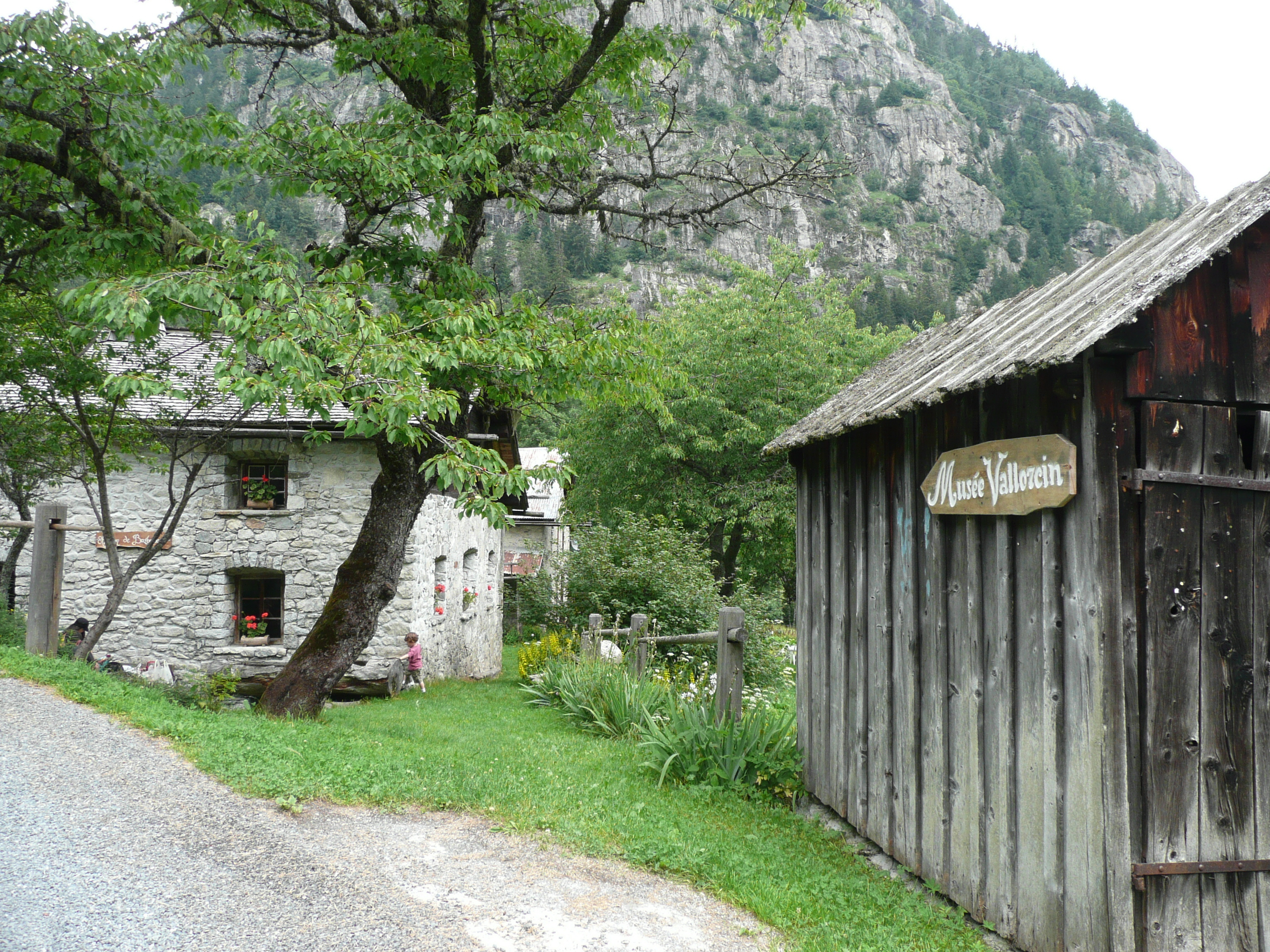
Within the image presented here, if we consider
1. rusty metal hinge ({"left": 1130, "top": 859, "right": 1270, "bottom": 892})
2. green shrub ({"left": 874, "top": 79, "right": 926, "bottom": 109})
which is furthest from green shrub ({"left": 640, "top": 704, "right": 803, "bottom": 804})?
green shrub ({"left": 874, "top": 79, "right": 926, "bottom": 109})

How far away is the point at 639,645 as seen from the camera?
10070mm

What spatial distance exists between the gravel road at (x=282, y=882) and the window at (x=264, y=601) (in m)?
8.52

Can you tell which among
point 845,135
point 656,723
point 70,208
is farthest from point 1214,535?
point 845,135

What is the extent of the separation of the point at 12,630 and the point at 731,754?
31.8ft

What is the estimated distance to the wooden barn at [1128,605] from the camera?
10.6 feet

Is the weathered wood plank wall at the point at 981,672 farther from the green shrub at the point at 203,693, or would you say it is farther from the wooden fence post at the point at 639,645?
the green shrub at the point at 203,693

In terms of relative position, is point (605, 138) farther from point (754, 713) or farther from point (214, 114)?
point (754, 713)

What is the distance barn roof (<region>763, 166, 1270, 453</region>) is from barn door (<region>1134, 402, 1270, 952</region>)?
503 millimetres

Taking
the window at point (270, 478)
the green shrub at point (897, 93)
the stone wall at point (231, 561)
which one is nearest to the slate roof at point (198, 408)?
the stone wall at point (231, 561)

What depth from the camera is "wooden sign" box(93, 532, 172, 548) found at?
12828mm

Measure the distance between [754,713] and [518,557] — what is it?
21.0m

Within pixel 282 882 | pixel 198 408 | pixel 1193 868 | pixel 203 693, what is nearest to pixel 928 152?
pixel 198 408

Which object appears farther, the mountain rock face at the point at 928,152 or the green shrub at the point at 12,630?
the mountain rock face at the point at 928,152

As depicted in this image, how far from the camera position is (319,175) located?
762cm
